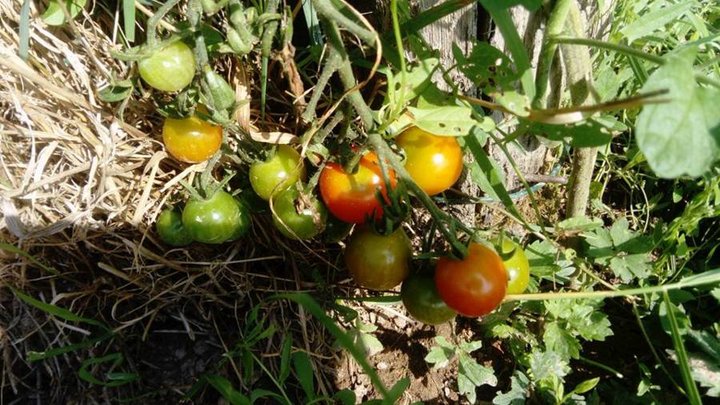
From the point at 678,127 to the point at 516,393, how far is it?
3.03 feet

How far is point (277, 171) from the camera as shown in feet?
3.84

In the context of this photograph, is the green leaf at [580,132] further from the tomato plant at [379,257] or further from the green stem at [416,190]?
the tomato plant at [379,257]

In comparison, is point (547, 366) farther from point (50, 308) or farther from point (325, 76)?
point (50, 308)

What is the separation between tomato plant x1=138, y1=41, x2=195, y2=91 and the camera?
1.03m

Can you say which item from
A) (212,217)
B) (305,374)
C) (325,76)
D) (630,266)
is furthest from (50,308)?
(630,266)

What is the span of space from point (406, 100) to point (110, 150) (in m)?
0.73

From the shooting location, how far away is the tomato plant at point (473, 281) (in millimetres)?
1016

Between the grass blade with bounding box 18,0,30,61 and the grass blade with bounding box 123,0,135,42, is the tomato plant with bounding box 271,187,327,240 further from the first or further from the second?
the grass blade with bounding box 18,0,30,61

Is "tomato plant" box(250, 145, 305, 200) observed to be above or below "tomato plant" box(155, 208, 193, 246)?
above

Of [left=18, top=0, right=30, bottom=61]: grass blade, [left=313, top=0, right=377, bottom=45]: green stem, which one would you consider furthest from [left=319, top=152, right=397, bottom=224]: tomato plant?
[left=18, top=0, right=30, bottom=61]: grass blade

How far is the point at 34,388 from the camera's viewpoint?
148 centimetres

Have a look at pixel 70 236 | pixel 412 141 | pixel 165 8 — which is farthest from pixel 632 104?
pixel 70 236

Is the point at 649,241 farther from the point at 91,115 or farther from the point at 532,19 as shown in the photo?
the point at 91,115

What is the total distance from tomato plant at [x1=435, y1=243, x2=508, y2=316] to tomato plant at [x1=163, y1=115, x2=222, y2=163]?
0.54 m
